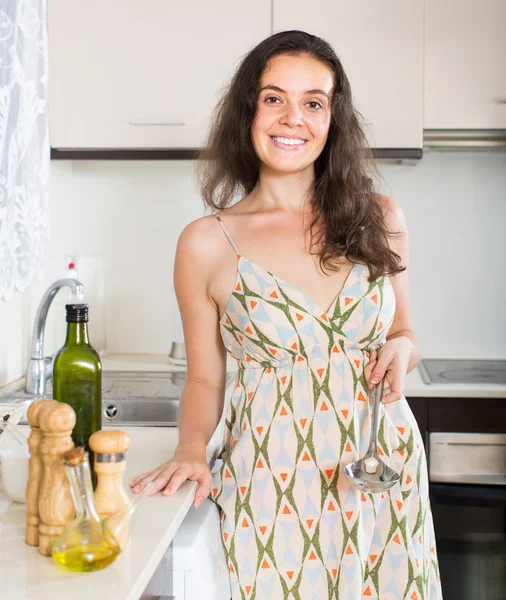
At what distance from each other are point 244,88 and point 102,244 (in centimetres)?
144

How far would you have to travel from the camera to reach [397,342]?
52.2 inches

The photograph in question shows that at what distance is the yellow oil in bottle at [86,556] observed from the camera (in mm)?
856

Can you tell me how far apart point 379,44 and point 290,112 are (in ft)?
3.57

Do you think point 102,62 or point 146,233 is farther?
point 146,233

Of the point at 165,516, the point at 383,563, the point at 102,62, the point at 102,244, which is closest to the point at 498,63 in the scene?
the point at 102,62

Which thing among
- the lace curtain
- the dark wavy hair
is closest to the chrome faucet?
the lace curtain

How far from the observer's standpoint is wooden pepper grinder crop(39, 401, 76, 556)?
2.93 ft

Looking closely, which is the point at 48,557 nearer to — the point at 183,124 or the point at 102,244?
the point at 183,124

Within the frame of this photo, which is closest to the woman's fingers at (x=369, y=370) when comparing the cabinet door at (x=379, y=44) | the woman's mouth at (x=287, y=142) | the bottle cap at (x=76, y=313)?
the woman's mouth at (x=287, y=142)

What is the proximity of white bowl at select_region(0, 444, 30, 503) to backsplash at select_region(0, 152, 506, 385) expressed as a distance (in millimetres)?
1574

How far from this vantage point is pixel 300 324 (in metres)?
1.29

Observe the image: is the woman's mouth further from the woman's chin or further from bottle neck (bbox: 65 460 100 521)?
bottle neck (bbox: 65 460 100 521)

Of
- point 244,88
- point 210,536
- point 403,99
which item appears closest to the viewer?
point 210,536

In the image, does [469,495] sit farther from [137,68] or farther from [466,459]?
[137,68]
